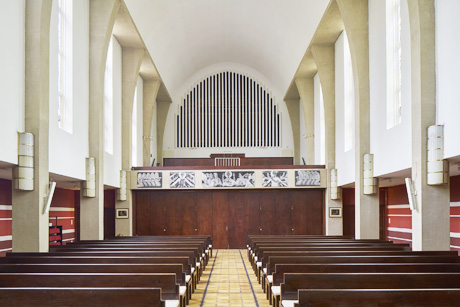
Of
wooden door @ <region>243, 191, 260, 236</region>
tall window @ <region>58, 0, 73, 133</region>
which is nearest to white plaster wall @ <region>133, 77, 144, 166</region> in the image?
wooden door @ <region>243, 191, 260, 236</region>

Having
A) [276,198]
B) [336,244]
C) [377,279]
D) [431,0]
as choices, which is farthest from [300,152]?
[377,279]

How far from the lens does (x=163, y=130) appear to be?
2670 centimetres

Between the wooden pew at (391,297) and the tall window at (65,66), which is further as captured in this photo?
the tall window at (65,66)

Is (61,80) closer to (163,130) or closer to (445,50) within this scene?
(445,50)

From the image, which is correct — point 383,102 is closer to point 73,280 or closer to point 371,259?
point 371,259

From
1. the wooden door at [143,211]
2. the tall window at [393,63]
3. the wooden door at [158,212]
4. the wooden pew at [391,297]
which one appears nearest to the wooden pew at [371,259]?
the wooden pew at [391,297]

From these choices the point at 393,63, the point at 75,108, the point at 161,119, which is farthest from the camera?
the point at 161,119

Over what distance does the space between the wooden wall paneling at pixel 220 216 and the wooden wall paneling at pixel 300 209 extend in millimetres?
2615

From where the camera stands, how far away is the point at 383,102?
12.9 metres

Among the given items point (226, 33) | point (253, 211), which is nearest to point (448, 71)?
point (253, 211)

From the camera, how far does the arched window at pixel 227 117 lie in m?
27.3

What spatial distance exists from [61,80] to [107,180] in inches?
189

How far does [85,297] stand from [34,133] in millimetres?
5991

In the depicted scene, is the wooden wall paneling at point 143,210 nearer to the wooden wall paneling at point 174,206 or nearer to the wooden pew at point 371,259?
the wooden wall paneling at point 174,206
